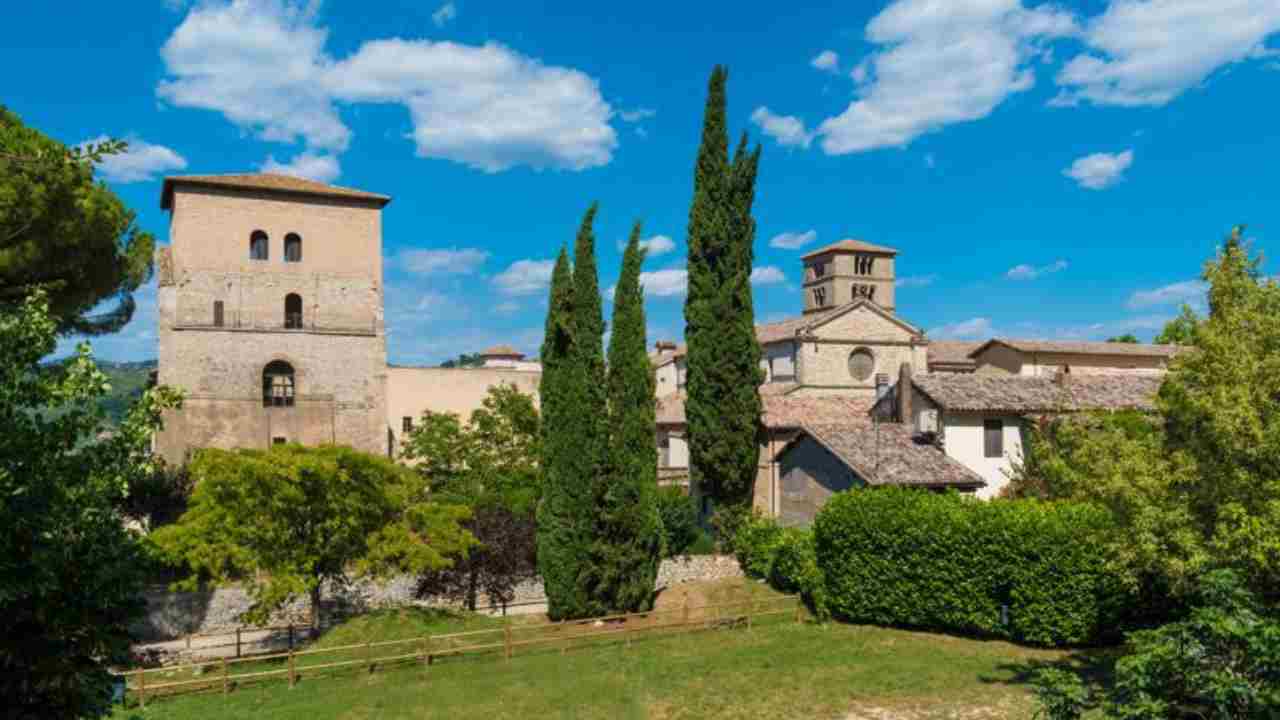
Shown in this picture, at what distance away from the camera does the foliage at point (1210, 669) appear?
9.04 meters

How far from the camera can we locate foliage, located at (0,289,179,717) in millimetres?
5578

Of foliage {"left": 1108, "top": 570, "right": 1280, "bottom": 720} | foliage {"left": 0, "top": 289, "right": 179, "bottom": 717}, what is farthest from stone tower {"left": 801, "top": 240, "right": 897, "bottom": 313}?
foliage {"left": 0, "top": 289, "right": 179, "bottom": 717}

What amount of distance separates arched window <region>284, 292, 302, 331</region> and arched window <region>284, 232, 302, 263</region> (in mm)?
1684

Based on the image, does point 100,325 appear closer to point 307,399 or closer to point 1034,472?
point 307,399

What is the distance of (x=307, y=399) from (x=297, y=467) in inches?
783

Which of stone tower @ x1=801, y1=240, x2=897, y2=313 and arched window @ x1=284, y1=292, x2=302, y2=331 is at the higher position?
stone tower @ x1=801, y1=240, x2=897, y2=313

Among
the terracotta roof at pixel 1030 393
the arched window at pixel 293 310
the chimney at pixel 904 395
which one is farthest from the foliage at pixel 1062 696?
the arched window at pixel 293 310

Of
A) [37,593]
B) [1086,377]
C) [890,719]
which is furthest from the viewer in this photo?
[1086,377]

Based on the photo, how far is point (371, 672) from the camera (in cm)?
2131

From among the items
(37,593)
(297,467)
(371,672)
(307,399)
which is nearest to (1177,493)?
(37,593)

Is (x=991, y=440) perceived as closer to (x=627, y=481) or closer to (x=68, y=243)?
(x=627, y=481)

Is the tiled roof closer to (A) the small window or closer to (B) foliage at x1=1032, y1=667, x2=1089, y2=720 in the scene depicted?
(A) the small window

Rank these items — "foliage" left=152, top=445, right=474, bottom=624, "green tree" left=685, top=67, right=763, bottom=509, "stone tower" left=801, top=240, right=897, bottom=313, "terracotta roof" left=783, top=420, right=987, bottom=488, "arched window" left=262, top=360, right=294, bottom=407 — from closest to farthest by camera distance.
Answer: "foliage" left=152, top=445, right=474, bottom=624
"terracotta roof" left=783, top=420, right=987, bottom=488
"green tree" left=685, top=67, right=763, bottom=509
"arched window" left=262, top=360, right=294, bottom=407
"stone tower" left=801, top=240, right=897, bottom=313

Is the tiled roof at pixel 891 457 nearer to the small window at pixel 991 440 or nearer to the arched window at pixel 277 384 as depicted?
the small window at pixel 991 440
